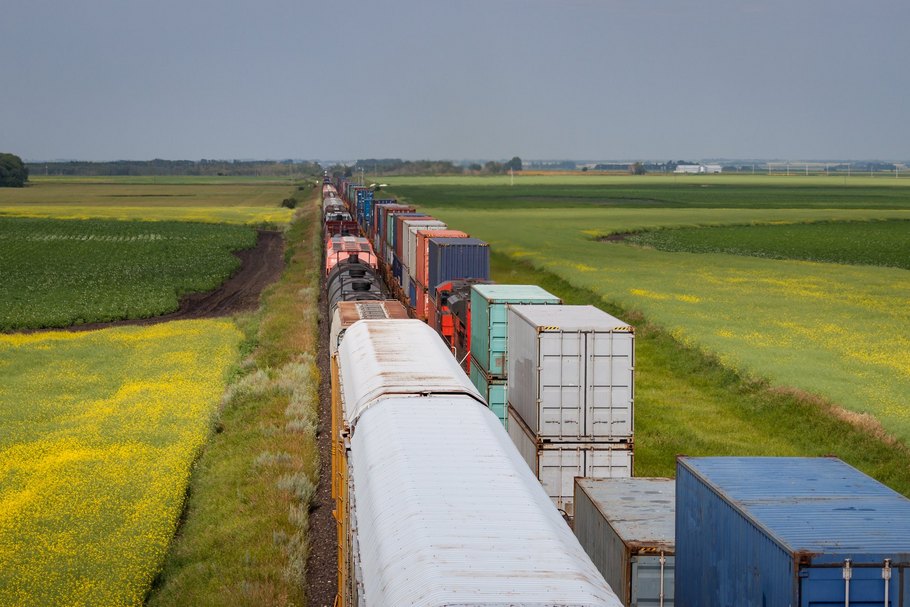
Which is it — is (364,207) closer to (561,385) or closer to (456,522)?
(561,385)

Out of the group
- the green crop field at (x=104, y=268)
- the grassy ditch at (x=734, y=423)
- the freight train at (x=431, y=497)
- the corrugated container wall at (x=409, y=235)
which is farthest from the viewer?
the green crop field at (x=104, y=268)

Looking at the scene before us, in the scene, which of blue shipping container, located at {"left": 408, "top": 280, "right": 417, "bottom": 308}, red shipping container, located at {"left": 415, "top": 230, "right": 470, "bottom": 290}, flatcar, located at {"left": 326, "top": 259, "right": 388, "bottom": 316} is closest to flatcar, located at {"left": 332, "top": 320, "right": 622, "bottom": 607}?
flatcar, located at {"left": 326, "top": 259, "right": 388, "bottom": 316}

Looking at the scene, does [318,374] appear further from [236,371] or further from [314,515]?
[314,515]

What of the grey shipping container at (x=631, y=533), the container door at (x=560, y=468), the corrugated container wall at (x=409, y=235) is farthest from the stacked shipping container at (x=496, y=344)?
the corrugated container wall at (x=409, y=235)

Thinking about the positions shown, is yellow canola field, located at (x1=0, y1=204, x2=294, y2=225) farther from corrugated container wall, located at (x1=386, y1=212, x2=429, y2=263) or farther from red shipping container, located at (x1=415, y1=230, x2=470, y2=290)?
red shipping container, located at (x1=415, y1=230, x2=470, y2=290)

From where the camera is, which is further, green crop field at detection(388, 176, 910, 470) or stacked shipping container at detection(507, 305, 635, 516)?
green crop field at detection(388, 176, 910, 470)

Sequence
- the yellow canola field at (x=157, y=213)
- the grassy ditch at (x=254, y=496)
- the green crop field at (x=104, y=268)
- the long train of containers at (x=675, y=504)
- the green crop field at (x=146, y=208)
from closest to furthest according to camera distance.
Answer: the long train of containers at (x=675, y=504) < the grassy ditch at (x=254, y=496) < the green crop field at (x=104, y=268) < the yellow canola field at (x=157, y=213) < the green crop field at (x=146, y=208)

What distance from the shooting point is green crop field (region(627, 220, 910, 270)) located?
76.8 meters

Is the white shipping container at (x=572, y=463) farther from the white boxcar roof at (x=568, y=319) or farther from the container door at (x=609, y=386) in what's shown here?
the white boxcar roof at (x=568, y=319)

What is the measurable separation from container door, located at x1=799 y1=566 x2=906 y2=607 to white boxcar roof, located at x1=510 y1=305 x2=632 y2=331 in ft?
29.4

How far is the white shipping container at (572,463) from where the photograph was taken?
1783 centimetres

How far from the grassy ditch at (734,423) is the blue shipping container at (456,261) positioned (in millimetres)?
6414

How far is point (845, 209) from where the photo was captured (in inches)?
5817

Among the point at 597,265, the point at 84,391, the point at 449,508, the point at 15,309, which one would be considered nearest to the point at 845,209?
the point at 597,265
